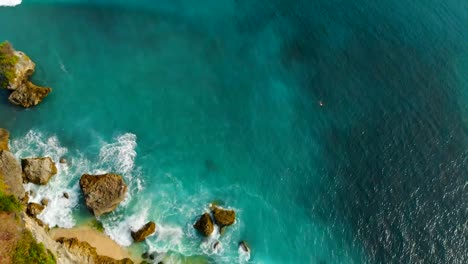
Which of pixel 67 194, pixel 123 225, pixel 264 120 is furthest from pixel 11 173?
pixel 264 120

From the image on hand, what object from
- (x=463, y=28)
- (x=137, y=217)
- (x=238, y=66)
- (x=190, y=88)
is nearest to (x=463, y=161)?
(x=463, y=28)

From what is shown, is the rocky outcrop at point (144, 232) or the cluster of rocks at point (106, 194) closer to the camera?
the rocky outcrop at point (144, 232)

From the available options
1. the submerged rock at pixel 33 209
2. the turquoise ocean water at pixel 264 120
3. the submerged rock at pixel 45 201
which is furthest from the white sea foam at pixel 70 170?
the submerged rock at pixel 33 209

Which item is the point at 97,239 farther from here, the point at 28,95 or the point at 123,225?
the point at 28,95

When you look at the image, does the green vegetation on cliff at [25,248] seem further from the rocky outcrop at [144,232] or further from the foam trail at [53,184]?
the rocky outcrop at [144,232]

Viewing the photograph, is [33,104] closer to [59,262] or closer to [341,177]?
[59,262]
